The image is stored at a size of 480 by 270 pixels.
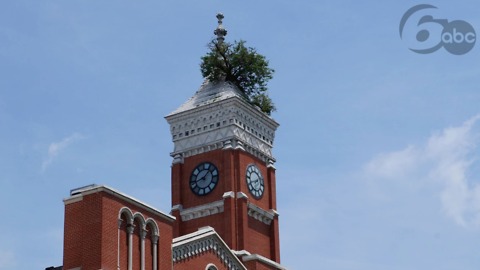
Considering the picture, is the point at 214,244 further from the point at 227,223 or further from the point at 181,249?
the point at 227,223

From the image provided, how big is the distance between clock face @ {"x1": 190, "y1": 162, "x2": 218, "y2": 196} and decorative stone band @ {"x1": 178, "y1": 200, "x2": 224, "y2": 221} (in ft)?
3.77

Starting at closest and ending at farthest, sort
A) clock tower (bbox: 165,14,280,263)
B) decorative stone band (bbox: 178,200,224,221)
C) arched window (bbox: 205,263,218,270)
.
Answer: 1. arched window (bbox: 205,263,218,270)
2. clock tower (bbox: 165,14,280,263)
3. decorative stone band (bbox: 178,200,224,221)

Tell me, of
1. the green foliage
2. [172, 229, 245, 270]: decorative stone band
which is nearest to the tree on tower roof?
the green foliage

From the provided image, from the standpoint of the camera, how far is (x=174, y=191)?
259ft

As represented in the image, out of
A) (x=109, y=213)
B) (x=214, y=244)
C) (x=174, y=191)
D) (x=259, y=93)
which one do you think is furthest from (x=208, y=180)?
(x=109, y=213)

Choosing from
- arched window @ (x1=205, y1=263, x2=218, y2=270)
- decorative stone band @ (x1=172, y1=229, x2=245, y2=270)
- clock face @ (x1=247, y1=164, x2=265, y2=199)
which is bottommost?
arched window @ (x1=205, y1=263, x2=218, y2=270)

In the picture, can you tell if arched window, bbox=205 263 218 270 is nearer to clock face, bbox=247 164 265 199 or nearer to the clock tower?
the clock tower

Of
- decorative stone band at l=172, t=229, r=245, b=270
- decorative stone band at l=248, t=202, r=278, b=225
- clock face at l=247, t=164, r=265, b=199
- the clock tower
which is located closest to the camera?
decorative stone band at l=172, t=229, r=245, b=270

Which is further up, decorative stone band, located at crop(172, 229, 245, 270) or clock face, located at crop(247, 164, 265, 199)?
clock face, located at crop(247, 164, 265, 199)

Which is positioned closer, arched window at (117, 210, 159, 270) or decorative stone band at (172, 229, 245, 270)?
arched window at (117, 210, 159, 270)

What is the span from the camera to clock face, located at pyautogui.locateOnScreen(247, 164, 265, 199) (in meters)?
78.1

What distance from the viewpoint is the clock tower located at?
7619 centimetres

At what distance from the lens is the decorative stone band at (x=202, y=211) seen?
251 ft

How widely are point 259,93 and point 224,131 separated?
5401 mm
